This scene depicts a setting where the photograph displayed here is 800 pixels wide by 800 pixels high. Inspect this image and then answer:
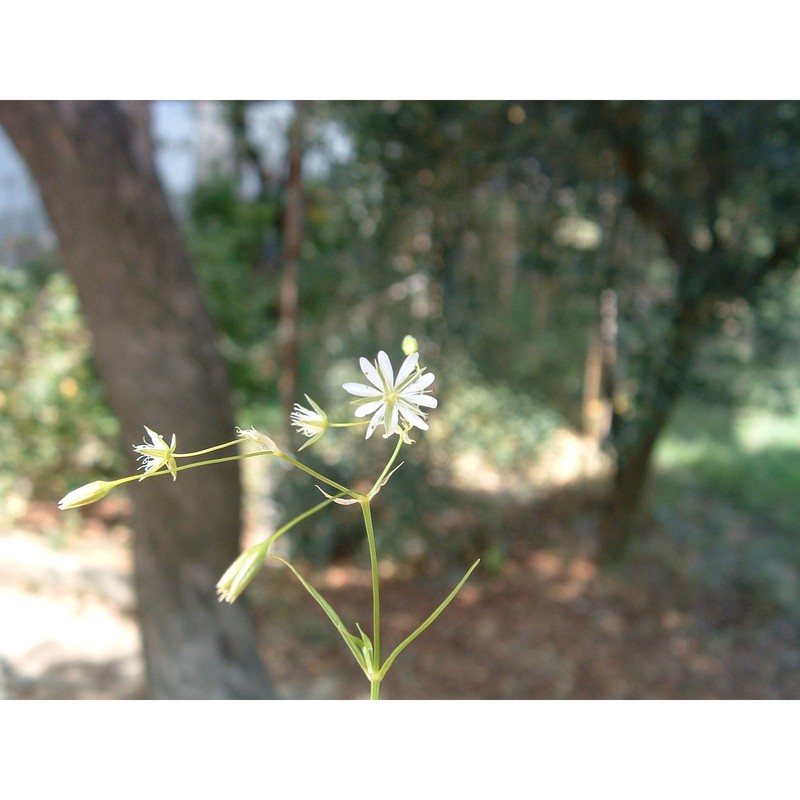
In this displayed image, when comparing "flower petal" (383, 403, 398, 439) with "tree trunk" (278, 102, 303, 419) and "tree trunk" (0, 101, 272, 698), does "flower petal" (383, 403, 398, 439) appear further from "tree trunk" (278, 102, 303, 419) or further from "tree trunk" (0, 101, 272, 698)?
"tree trunk" (278, 102, 303, 419)

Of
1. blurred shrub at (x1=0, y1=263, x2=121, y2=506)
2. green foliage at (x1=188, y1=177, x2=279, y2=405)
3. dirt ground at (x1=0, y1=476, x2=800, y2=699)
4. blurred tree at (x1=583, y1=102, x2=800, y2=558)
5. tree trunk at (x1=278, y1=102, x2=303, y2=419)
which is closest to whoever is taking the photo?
blurred tree at (x1=583, y1=102, x2=800, y2=558)

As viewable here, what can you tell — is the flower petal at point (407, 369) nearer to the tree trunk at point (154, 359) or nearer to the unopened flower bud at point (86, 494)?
the unopened flower bud at point (86, 494)

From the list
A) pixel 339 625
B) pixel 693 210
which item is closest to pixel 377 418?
pixel 339 625

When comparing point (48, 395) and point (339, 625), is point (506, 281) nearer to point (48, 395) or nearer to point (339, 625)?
point (48, 395)

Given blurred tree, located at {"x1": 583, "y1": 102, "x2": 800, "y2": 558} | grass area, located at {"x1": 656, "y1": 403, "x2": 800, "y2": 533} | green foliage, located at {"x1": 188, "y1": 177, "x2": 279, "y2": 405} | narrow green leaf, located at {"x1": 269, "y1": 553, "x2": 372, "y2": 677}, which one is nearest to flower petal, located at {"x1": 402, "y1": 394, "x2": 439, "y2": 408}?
narrow green leaf, located at {"x1": 269, "y1": 553, "x2": 372, "y2": 677}

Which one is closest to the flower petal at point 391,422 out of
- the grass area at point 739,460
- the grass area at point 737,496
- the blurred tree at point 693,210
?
the blurred tree at point 693,210
